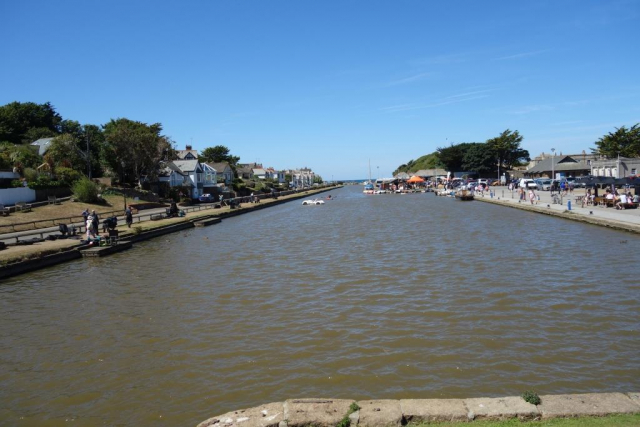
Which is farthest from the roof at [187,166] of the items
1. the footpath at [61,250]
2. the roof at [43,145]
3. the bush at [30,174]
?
the footpath at [61,250]

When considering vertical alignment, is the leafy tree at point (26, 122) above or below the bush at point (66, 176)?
above

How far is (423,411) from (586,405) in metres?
2.33

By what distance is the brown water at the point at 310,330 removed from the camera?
339 inches

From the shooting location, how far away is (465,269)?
1878 cm

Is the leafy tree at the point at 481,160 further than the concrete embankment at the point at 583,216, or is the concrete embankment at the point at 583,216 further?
the leafy tree at the point at 481,160

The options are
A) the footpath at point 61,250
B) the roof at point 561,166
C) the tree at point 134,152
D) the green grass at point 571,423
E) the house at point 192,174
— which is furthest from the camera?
the roof at point 561,166

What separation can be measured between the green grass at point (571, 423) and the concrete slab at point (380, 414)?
0.40 metres

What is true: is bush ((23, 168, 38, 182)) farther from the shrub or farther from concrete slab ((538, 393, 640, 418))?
concrete slab ((538, 393, 640, 418))

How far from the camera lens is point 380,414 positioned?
21.6 ft

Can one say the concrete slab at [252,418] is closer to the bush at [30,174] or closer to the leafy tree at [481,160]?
the bush at [30,174]

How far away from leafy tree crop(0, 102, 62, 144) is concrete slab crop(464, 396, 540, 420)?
3109 inches

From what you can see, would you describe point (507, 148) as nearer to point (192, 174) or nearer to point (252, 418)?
point (192, 174)

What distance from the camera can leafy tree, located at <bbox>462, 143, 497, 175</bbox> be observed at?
113688 millimetres

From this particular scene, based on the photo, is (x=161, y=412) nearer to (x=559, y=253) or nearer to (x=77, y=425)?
(x=77, y=425)
